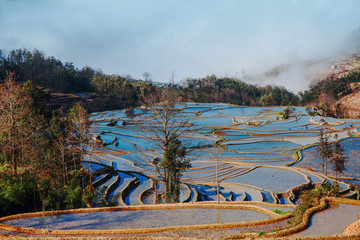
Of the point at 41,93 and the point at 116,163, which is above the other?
the point at 41,93

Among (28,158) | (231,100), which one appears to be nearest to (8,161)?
(28,158)

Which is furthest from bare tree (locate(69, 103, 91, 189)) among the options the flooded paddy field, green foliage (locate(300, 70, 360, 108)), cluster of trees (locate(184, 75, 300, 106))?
cluster of trees (locate(184, 75, 300, 106))

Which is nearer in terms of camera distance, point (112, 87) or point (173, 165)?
point (173, 165)

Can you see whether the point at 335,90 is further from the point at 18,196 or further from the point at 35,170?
the point at 18,196

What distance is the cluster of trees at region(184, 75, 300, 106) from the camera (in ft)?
229

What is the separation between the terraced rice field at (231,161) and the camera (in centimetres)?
1574

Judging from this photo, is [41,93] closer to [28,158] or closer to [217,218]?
[28,158]

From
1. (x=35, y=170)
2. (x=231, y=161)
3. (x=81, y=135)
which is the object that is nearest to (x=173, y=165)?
(x=81, y=135)

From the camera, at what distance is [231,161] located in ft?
73.2

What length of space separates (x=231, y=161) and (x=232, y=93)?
5413cm

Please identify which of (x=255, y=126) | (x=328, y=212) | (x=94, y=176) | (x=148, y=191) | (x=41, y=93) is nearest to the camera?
(x=328, y=212)

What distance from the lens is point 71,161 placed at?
48.1ft

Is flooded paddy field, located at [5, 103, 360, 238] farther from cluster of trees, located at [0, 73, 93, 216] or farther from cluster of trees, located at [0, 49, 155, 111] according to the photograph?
cluster of trees, located at [0, 49, 155, 111]

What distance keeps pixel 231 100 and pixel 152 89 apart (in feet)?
63.0
